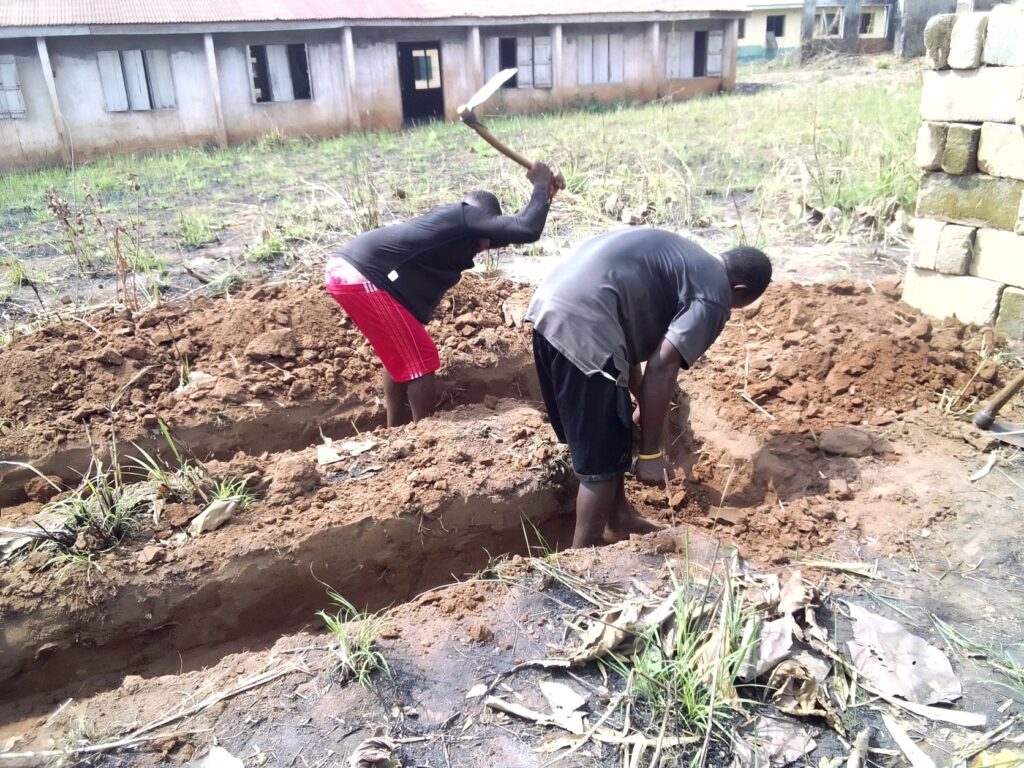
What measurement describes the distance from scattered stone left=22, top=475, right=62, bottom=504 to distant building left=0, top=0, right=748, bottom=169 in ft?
36.6

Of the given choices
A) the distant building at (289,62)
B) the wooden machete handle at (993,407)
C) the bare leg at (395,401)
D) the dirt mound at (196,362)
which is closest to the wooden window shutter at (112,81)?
the distant building at (289,62)

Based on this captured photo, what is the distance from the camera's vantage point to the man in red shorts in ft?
12.8

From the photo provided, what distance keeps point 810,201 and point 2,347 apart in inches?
254

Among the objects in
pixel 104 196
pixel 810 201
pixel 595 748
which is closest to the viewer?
pixel 595 748

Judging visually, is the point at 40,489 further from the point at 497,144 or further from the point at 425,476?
the point at 497,144

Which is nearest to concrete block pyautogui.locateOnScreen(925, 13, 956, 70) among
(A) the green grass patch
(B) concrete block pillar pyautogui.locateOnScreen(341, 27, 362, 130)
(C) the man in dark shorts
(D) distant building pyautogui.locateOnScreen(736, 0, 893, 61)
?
(C) the man in dark shorts

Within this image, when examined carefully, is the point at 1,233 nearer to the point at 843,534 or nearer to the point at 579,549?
the point at 579,549

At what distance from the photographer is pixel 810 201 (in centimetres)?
717

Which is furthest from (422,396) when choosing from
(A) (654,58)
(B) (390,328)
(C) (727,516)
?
(A) (654,58)

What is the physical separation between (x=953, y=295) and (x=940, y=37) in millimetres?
1470

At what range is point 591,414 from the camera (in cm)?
317

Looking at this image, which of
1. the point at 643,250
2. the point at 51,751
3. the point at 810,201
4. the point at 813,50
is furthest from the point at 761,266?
the point at 813,50

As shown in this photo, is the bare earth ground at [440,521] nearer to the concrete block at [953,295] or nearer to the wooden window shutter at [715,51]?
the concrete block at [953,295]

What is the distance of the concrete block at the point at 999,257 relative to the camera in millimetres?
4418
